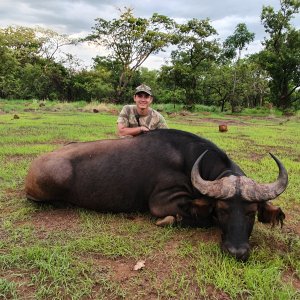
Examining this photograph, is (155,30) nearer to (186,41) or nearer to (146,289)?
(186,41)

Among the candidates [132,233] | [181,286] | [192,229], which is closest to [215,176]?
[192,229]

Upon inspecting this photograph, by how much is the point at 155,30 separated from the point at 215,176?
29627 millimetres

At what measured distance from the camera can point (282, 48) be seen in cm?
2759

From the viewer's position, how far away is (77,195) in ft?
14.3

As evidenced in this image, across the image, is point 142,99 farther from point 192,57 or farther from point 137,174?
point 192,57

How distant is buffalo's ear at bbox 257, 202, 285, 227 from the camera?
3395 mm

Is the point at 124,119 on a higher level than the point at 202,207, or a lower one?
higher

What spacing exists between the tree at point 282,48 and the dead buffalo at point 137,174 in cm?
2567

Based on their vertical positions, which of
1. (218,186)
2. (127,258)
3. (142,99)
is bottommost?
(127,258)

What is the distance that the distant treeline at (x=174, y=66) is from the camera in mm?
28109

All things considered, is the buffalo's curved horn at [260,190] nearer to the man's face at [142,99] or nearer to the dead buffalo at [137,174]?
the dead buffalo at [137,174]

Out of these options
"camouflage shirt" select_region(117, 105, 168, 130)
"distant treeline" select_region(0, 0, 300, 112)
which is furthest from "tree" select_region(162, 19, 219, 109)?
"camouflage shirt" select_region(117, 105, 168, 130)

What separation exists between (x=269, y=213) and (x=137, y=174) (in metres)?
1.64

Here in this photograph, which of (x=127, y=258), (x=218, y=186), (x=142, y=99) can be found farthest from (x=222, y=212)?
(x=142, y=99)
